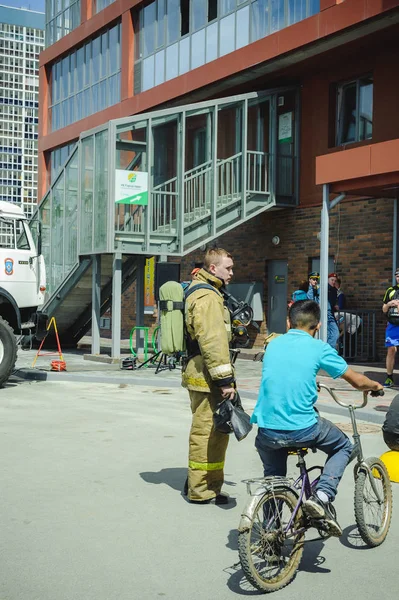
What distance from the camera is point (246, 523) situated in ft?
13.3

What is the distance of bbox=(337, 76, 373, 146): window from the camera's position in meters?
18.0

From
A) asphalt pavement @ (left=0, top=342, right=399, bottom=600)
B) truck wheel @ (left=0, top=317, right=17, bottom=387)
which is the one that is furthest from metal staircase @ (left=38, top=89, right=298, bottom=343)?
asphalt pavement @ (left=0, top=342, right=399, bottom=600)

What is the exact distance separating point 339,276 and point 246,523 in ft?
48.1

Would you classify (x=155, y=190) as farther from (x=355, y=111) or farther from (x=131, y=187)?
(x=355, y=111)

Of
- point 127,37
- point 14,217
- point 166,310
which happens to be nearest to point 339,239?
point 14,217

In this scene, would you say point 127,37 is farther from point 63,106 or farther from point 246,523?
point 246,523

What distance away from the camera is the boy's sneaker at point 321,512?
4.34 metres

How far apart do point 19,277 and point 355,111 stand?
29.9 ft

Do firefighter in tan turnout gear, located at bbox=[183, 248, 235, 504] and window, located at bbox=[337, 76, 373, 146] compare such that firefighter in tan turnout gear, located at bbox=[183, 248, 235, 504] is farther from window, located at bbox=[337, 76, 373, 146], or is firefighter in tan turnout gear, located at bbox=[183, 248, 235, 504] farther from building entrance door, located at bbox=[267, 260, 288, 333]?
building entrance door, located at bbox=[267, 260, 288, 333]

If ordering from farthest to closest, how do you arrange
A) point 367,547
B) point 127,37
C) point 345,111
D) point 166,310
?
point 127,37 < point 345,111 < point 166,310 < point 367,547

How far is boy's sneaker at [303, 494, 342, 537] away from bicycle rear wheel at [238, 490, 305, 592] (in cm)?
7

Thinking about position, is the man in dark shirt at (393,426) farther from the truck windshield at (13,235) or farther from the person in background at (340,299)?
the person in background at (340,299)

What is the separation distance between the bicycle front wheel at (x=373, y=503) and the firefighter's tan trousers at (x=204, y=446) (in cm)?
129

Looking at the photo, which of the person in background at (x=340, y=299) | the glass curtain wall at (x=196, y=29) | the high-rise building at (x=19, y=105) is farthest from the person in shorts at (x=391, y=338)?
the high-rise building at (x=19, y=105)
